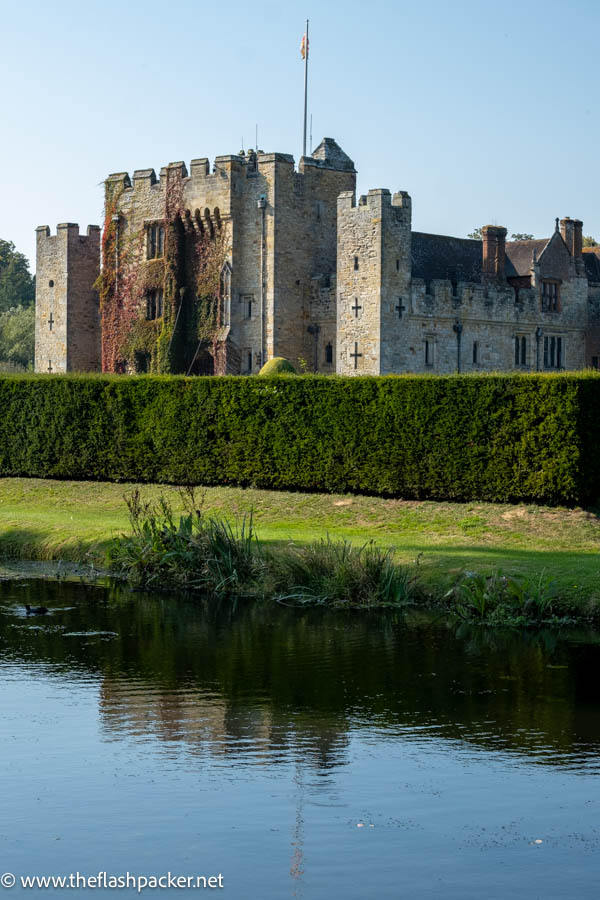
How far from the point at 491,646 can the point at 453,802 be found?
5905mm

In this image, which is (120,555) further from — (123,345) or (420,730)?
(123,345)

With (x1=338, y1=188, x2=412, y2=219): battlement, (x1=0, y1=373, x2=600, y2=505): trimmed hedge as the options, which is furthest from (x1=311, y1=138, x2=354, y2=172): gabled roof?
(x1=0, y1=373, x2=600, y2=505): trimmed hedge

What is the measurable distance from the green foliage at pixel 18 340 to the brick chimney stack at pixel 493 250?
115ft

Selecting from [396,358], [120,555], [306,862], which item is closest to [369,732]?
[306,862]

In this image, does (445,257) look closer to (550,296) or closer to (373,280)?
(550,296)

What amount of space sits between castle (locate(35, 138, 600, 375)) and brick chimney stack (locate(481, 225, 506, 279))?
5 cm

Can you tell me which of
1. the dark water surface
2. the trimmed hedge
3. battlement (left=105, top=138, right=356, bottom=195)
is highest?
battlement (left=105, top=138, right=356, bottom=195)

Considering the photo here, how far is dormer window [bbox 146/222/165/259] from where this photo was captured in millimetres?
48094

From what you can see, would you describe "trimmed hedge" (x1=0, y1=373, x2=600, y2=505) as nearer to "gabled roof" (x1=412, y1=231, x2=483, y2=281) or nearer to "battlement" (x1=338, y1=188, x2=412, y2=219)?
"battlement" (x1=338, y1=188, x2=412, y2=219)

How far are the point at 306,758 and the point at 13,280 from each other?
85650mm

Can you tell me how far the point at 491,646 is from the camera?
15406mm

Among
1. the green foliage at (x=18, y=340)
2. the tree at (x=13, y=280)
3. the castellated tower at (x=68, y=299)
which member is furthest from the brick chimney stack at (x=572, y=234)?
the tree at (x=13, y=280)

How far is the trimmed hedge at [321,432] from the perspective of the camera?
24562 mm

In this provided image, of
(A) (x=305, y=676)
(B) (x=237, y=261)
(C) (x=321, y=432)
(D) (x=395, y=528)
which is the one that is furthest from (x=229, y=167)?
(A) (x=305, y=676)
